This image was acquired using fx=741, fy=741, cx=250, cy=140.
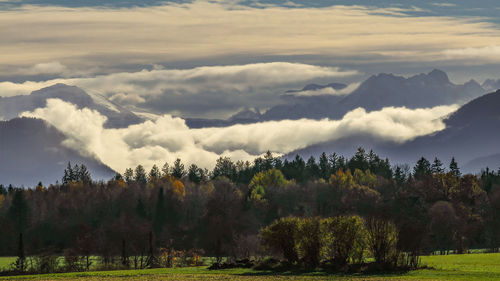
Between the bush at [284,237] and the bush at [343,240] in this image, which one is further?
A: the bush at [284,237]

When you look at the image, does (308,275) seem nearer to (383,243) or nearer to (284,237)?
(383,243)

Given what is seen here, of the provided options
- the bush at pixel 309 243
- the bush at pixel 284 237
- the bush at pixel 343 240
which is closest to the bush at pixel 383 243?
the bush at pixel 343 240

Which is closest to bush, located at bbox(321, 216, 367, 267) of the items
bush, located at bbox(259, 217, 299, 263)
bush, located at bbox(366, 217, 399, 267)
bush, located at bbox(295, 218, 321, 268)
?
bush, located at bbox(295, 218, 321, 268)

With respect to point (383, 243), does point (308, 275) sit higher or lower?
lower

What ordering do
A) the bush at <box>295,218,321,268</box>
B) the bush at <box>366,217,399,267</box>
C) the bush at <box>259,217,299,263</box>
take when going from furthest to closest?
the bush at <box>259,217,299,263</box> < the bush at <box>295,218,321,268</box> < the bush at <box>366,217,399,267</box>

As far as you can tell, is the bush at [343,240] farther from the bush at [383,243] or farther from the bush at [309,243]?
the bush at [383,243]

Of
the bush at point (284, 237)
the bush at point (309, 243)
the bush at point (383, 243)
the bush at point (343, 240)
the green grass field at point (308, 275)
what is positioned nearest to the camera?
the green grass field at point (308, 275)

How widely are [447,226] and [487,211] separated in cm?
2511

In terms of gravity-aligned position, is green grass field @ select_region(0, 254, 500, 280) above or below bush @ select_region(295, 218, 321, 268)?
below

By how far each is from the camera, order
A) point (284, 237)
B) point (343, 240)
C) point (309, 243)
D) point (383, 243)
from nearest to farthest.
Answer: point (383, 243)
point (343, 240)
point (309, 243)
point (284, 237)

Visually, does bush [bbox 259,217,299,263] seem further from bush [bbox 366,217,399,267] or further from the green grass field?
bush [bbox 366,217,399,267]

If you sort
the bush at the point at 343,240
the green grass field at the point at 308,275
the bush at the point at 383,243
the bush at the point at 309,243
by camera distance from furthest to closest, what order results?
the bush at the point at 309,243 → the bush at the point at 343,240 → the bush at the point at 383,243 → the green grass field at the point at 308,275

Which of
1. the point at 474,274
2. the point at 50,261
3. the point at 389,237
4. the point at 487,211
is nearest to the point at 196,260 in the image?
the point at 50,261

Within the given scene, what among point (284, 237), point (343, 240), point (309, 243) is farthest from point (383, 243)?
point (284, 237)
